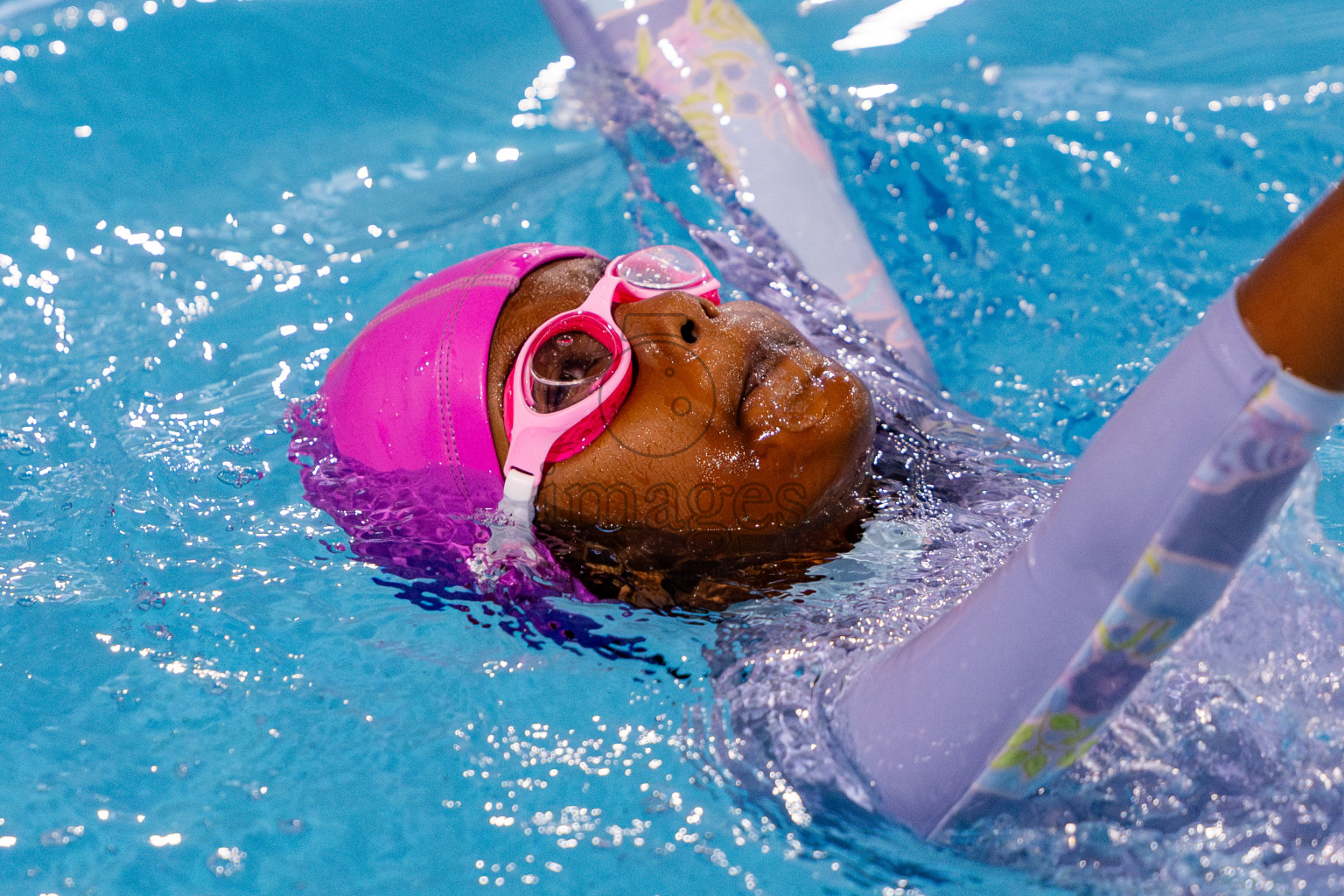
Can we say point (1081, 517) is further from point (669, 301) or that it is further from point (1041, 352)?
point (1041, 352)

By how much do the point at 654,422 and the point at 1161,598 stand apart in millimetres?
1021

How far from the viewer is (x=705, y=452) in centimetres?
209

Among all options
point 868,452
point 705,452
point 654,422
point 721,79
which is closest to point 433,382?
point 654,422

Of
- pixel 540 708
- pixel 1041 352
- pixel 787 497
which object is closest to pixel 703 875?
pixel 540 708

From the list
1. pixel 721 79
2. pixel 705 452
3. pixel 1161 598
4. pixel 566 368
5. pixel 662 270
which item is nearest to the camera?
pixel 1161 598

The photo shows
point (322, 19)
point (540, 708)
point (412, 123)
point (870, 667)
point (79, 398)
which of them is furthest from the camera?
point (322, 19)

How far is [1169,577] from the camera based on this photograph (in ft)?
4.28

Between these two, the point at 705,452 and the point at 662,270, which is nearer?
the point at 705,452

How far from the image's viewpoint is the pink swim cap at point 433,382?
2254 millimetres

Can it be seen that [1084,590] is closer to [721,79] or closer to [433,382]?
[433,382]

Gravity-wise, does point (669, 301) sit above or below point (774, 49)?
below

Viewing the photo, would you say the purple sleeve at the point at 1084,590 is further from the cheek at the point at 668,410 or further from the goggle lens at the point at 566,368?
the goggle lens at the point at 566,368

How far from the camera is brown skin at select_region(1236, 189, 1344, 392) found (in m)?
1.11

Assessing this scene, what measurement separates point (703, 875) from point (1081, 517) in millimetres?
1114
